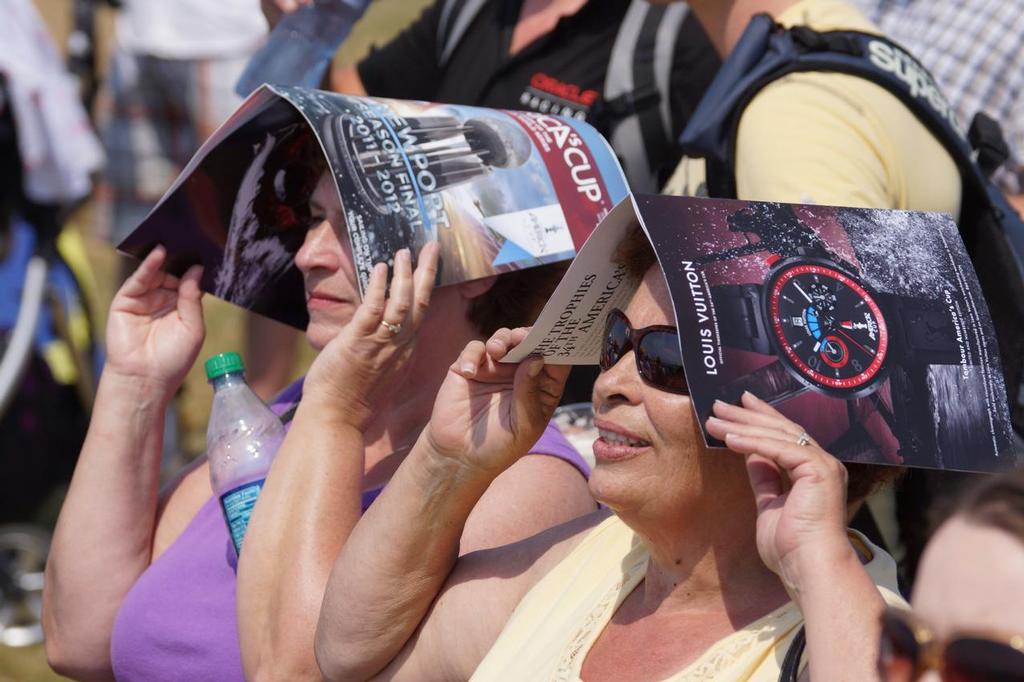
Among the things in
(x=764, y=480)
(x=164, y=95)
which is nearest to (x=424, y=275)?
(x=764, y=480)

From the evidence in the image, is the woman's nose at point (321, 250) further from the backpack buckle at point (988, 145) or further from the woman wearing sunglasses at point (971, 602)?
the woman wearing sunglasses at point (971, 602)

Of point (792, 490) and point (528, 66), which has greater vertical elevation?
point (792, 490)

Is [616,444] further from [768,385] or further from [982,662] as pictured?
[982,662]

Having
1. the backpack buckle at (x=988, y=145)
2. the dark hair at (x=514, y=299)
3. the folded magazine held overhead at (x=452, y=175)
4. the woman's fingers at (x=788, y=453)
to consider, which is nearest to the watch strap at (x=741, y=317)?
the woman's fingers at (x=788, y=453)

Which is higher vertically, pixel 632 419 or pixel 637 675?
pixel 632 419

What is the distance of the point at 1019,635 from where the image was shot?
1.16 m

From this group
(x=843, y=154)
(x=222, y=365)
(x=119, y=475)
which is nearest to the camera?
(x=843, y=154)

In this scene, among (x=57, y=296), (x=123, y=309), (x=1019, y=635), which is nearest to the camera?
(x=1019, y=635)

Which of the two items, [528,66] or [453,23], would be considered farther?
[453,23]

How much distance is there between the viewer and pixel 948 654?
1.19 m

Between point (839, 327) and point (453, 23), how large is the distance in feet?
6.77

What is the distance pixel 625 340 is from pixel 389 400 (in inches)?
33.4

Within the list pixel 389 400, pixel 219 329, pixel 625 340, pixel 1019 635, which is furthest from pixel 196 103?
pixel 1019 635

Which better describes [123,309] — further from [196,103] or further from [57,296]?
[196,103]
